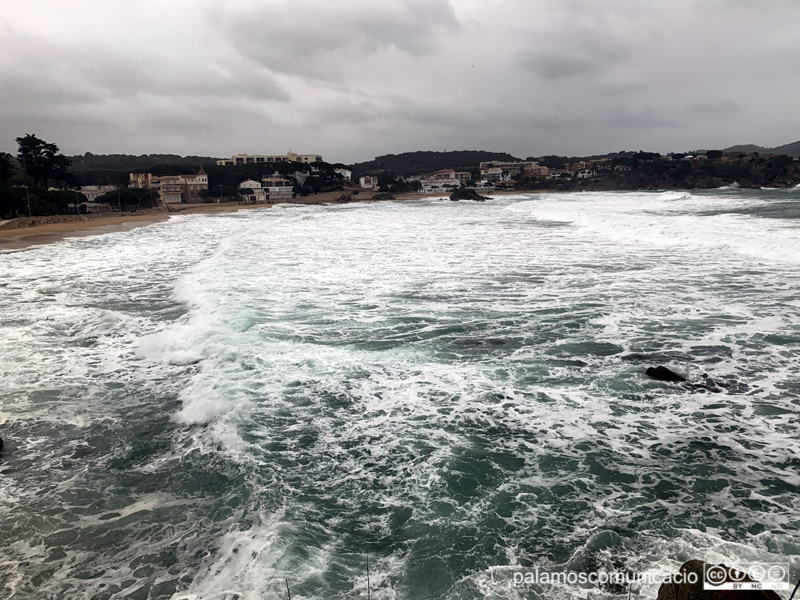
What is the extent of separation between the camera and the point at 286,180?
100 metres

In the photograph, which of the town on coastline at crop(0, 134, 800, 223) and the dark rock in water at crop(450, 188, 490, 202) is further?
the dark rock in water at crop(450, 188, 490, 202)

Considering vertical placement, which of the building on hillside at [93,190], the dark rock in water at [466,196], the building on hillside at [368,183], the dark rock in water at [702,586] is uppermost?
the building on hillside at [368,183]

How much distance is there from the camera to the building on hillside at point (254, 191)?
9288 centimetres

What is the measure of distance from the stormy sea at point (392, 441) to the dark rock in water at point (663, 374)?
21 cm

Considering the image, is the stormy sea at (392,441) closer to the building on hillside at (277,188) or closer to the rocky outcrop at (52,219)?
the rocky outcrop at (52,219)

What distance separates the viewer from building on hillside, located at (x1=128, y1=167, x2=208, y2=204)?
276 ft

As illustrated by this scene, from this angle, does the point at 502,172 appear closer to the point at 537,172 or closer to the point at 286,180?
the point at 537,172

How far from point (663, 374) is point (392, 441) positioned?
3.80 meters

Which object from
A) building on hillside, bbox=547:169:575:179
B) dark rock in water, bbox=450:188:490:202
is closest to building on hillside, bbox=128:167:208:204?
dark rock in water, bbox=450:188:490:202

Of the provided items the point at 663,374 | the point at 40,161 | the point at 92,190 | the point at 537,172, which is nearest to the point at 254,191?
the point at 92,190

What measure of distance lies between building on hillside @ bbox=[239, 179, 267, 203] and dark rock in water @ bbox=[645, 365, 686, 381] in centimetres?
9349

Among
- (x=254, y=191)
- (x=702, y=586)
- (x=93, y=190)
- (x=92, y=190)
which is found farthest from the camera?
(x=254, y=191)

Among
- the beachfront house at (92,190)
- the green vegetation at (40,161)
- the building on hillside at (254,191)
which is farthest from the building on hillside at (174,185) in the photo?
the green vegetation at (40,161)

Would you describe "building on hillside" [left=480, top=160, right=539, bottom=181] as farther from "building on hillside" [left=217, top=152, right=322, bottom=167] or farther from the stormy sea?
the stormy sea
